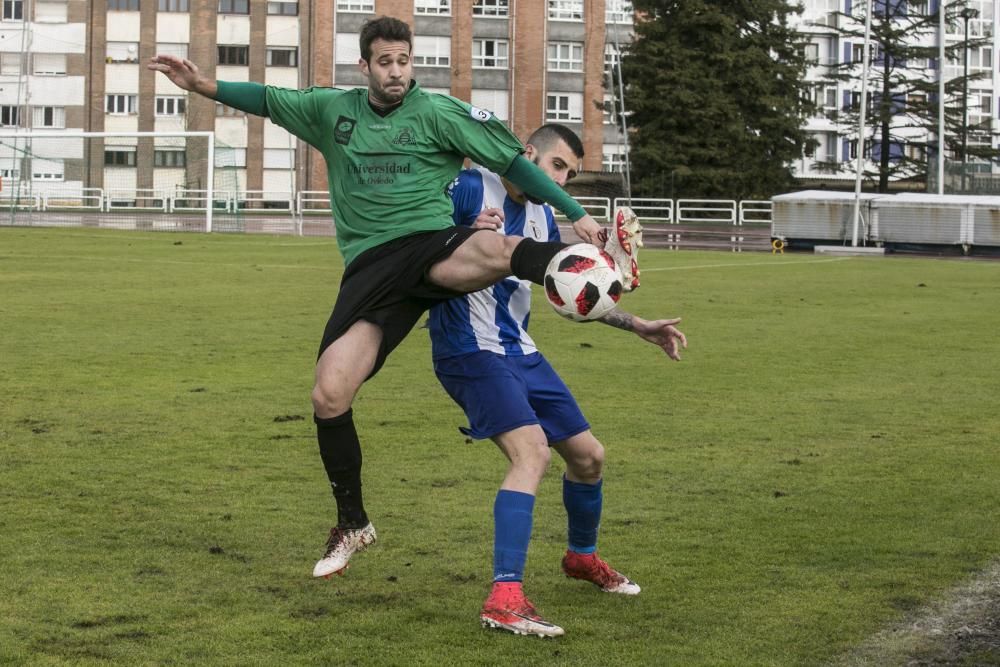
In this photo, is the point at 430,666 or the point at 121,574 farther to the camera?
the point at 121,574

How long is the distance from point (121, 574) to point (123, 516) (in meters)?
1.12

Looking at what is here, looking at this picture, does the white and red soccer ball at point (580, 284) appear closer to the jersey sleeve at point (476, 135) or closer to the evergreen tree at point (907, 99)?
the jersey sleeve at point (476, 135)

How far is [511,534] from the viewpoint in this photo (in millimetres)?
5359

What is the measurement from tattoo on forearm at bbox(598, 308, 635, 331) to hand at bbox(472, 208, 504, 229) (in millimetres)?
550

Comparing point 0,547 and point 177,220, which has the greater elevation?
point 177,220

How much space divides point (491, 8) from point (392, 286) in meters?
76.0

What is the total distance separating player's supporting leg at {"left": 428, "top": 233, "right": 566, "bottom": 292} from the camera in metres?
5.36

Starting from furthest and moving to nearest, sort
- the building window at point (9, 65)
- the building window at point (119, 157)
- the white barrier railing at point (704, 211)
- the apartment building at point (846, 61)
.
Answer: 1. the apartment building at point (846, 61)
2. the building window at point (9, 65)
3. the building window at point (119, 157)
4. the white barrier railing at point (704, 211)

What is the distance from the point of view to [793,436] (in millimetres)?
9773

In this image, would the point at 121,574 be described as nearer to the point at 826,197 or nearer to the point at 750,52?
the point at 826,197

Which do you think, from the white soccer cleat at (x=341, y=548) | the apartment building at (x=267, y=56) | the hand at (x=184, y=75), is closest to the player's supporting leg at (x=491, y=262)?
the white soccer cleat at (x=341, y=548)

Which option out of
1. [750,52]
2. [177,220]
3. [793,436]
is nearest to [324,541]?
[793,436]

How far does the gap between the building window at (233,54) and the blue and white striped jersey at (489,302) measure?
76.3 metres

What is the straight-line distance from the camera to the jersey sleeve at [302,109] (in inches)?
240
